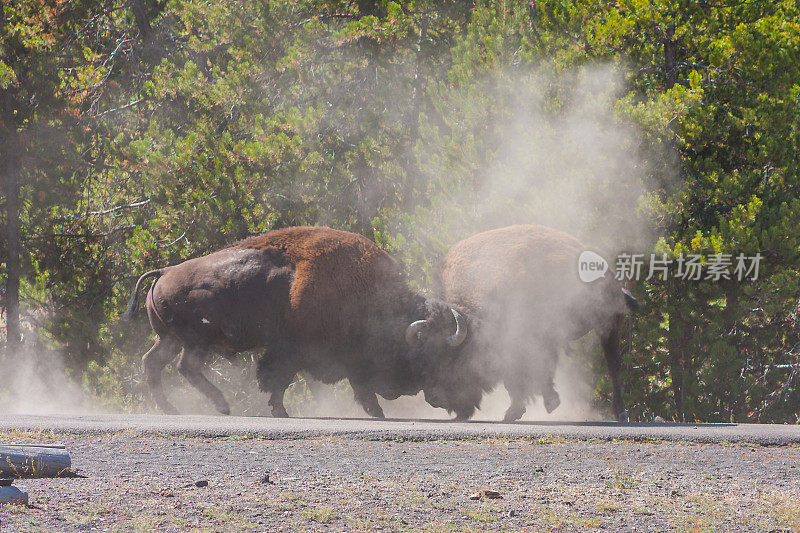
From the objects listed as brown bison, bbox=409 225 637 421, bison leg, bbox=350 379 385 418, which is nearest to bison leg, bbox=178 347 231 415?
bison leg, bbox=350 379 385 418

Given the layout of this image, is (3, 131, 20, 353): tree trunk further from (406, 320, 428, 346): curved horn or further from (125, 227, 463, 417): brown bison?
(406, 320, 428, 346): curved horn

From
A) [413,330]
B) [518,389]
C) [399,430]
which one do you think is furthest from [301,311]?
[399,430]

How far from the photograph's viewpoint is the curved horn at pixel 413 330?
10.9 meters

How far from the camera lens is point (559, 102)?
1238cm

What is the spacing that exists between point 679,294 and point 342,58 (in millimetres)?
7575

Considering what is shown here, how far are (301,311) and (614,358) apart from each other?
3908mm

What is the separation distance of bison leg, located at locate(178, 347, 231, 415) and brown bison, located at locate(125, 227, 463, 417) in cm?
1

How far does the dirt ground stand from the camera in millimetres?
4938

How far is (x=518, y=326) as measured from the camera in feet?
35.7

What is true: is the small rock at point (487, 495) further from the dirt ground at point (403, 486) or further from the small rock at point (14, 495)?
the small rock at point (14, 495)

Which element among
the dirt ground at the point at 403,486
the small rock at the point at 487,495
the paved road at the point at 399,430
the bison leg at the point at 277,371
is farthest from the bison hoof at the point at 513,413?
the small rock at the point at 487,495

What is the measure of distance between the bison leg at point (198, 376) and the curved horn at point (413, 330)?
2.54m

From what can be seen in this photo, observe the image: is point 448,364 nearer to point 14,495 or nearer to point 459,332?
point 459,332

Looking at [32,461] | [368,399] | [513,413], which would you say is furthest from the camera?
[368,399]
